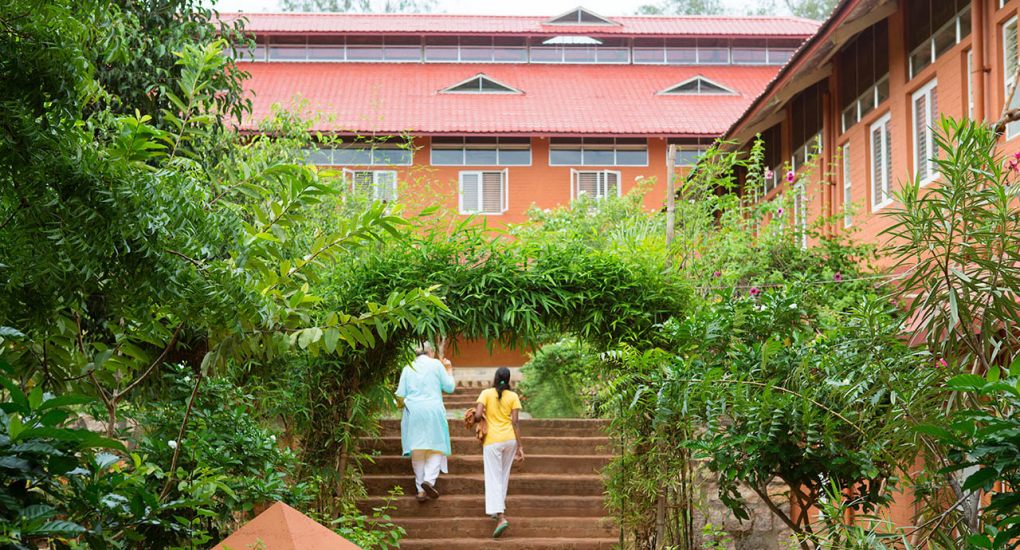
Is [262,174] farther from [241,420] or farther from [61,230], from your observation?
[241,420]

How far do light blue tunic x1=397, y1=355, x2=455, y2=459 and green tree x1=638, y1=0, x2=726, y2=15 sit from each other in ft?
128

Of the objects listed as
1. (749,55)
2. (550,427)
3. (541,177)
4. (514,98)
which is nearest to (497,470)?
(550,427)

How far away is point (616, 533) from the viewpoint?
1138 cm

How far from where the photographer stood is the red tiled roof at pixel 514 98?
25.8 metres

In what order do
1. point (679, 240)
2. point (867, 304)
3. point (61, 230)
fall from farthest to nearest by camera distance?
1. point (679, 240)
2. point (867, 304)
3. point (61, 230)

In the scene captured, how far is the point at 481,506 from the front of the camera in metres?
12.1

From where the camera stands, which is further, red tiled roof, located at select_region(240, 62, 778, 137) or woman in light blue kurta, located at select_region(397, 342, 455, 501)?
red tiled roof, located at select_region(240, 62, 778, 137)

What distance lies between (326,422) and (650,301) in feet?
8.97

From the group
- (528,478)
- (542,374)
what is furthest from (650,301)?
(542,374)

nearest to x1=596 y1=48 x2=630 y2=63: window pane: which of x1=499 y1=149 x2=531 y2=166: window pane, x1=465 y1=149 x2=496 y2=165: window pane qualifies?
x1=499 y1=149 x2=531 y2=166: window pane

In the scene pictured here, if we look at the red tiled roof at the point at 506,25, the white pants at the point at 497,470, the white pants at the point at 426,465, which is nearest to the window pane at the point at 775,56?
the red tiled roof at the point at 506,25

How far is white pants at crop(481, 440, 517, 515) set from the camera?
11031mm

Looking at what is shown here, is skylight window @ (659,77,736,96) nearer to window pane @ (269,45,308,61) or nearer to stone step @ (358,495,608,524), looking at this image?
window pane @ (269,45,308,61)

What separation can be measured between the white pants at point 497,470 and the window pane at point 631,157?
15.9 m
